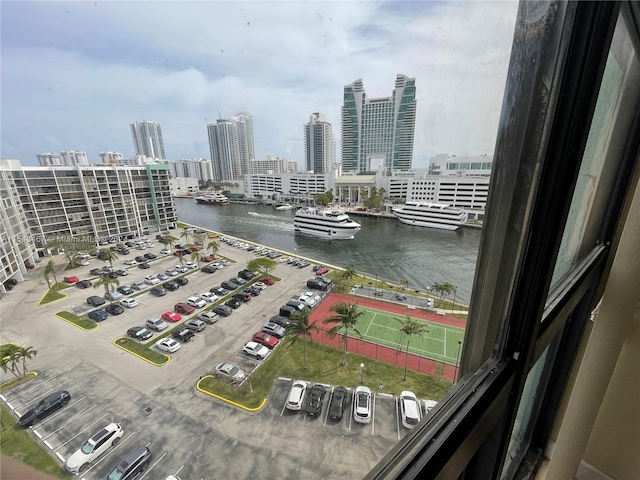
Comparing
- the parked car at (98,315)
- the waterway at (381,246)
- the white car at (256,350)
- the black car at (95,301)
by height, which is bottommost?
the waterway at (381,246)

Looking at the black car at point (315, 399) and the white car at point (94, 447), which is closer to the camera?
the white car at point (94, 447)

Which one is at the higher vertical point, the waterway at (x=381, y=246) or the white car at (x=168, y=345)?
the white car at (x=168, y=345)

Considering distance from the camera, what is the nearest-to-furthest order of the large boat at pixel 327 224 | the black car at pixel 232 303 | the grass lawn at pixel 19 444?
the grass lawn at pixel 19 444 → the black car at pixel 232 303 → the large boat at pixel 327 224

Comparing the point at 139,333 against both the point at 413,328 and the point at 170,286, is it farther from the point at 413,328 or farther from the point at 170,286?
the point at 413,328

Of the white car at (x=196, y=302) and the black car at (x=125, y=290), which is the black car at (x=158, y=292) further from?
the white car at (x=196, y=302)

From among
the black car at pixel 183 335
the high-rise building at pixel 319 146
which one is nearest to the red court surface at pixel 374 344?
the black car at pixel 183 335

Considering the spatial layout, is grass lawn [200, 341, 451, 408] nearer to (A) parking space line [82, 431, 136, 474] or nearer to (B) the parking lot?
(B) the parking lot

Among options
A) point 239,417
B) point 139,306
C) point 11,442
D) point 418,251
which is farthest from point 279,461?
point 418,251
